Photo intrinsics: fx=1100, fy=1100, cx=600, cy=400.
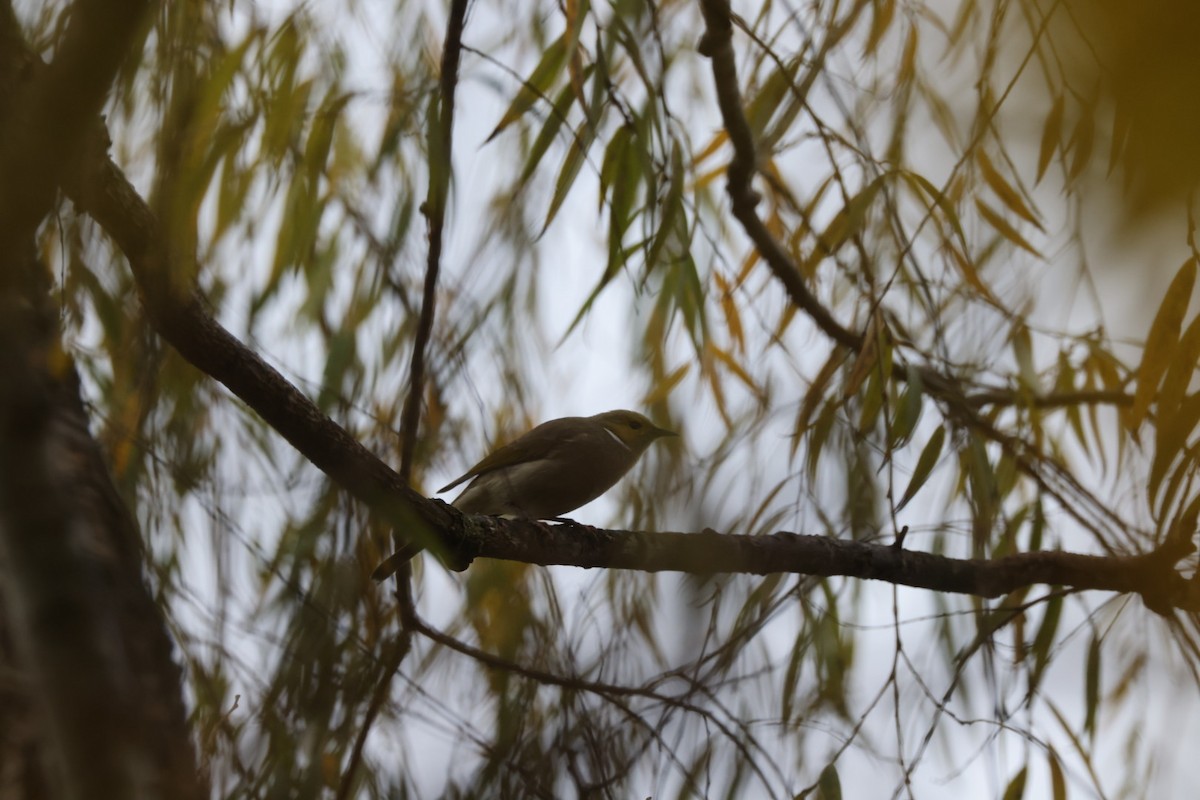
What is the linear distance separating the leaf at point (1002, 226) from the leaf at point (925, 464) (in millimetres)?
388

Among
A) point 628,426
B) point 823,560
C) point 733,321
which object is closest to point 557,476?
point 628,426

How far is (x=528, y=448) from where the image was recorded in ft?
9.01

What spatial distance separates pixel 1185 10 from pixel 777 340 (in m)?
1.72

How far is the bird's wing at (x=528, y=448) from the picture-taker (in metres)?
2.22

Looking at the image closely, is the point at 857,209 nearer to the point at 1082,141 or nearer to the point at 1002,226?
the point at 1002,226

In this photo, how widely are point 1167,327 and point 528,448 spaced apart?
1543 millimetres

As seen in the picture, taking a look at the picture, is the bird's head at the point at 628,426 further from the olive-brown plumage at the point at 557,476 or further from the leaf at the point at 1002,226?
the leaf at the point at 1002,226

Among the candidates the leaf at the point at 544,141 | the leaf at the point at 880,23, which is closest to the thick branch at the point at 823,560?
the leaf at the point at 544,141

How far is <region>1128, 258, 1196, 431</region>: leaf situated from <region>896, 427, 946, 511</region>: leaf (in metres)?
0.43

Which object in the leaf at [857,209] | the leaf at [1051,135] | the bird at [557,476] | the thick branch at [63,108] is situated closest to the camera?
the thick branch at [63,108]

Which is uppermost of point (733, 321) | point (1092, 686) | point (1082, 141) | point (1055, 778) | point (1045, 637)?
point (733, 321)

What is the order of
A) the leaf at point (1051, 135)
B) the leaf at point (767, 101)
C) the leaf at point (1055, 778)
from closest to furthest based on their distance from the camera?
the leaf at point (1051, 135) < the leaf at point (1055, 778) < the leaf at point (767, 101)

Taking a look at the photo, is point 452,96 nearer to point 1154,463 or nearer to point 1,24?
point 1,24

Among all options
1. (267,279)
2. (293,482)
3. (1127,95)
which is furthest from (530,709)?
(1127,95)
